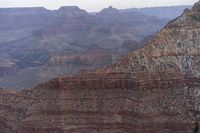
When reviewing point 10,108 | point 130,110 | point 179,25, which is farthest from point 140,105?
point 10,108

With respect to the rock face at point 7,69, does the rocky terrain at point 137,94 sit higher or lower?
higher

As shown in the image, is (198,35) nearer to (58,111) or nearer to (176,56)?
(176,56)

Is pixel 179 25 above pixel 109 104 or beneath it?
above

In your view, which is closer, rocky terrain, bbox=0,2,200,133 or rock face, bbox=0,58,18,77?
rocky terrain, bbox=0,2,200,133

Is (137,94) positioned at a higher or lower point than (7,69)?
higher

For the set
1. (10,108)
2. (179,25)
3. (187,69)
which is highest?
(179,25)

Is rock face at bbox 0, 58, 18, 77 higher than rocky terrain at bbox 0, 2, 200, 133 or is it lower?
lower

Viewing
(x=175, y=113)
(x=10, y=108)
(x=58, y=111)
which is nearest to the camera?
(x=175, y=113)

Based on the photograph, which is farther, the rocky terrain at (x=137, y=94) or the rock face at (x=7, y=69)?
the rock face at (x=7, y=69)
